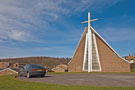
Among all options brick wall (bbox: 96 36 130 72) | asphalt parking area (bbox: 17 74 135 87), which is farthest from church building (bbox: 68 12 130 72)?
asphalt parking area (bbox: 17 74 135 87)

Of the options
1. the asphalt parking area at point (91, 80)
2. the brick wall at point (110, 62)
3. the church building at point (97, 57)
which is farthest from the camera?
the church building at point (97, 57)

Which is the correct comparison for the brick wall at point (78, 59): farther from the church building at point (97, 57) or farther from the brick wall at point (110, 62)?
the brick wall at point (110, 62)

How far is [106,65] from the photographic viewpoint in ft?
101

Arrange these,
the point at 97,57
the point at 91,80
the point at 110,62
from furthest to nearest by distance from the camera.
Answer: the point at 97,57, the point at 110,62, the point at 91,80

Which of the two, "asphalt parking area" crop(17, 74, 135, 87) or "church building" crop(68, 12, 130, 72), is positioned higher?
"church building" crop(68, 12, 130, 72)

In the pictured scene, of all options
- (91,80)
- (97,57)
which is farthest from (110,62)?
(91,80)

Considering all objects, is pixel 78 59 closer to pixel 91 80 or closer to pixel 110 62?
pixel 110 62

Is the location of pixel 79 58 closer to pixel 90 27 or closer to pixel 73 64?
pixel 73 64

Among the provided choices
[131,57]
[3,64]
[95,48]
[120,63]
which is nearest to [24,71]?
[95,48]

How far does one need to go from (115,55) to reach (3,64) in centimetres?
7818

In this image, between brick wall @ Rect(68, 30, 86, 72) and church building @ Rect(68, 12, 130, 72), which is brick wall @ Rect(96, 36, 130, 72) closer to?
church building @ Rect(68, 12, 130, 72)

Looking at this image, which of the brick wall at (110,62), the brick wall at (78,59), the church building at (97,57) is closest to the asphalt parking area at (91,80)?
the church building at (97,57)

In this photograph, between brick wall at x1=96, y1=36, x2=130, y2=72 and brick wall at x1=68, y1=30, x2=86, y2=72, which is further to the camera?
brick wall at x1=68, y1=30, x2=86, y2=72

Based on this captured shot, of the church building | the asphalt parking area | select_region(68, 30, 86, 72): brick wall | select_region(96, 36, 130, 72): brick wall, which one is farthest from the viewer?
select_region(68, 30, 86, 72): brick wall
